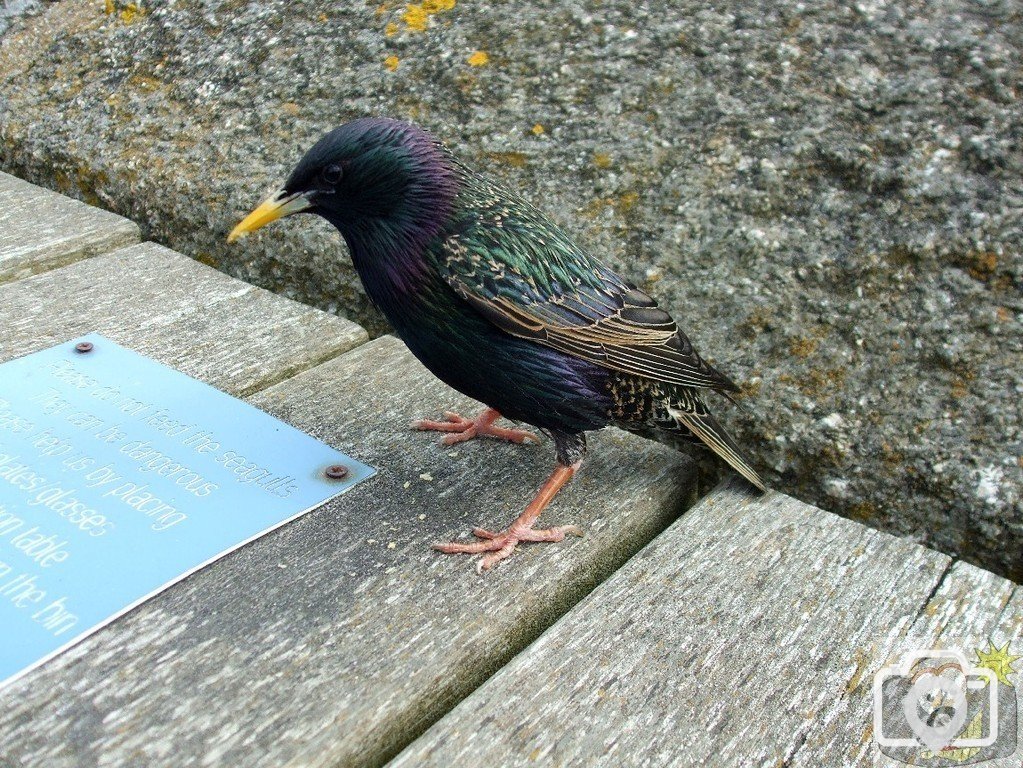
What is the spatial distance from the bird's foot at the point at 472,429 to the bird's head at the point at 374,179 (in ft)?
2.03

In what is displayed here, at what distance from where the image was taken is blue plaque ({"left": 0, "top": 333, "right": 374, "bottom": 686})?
1.80 m

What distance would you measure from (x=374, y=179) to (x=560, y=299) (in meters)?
0.54

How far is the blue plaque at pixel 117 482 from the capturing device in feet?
5.89

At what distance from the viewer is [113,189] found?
3480 mm

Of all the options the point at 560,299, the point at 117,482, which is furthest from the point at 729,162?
the point at 117,482

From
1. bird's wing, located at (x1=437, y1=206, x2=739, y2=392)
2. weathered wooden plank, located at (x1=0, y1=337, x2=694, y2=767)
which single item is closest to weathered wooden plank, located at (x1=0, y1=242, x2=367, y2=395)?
weathered wooden plank, located at (x1=0, y1=337, x2=694, y2=767)

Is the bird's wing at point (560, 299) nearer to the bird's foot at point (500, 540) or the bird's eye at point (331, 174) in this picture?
the bird's eye at point (331, 174)

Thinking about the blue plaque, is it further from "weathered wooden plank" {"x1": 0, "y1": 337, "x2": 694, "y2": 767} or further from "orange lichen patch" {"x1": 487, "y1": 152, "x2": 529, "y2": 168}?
"orange lichen patch" {"x1": 487, "y1": 152, "x2": 529, "y2": 168}

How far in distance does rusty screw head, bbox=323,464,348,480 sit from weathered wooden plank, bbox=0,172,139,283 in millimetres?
1618

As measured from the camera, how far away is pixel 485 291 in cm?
207

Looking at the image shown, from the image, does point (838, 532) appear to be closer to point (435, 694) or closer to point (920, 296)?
point (920, 296)

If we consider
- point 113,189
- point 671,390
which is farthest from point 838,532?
point 113,189

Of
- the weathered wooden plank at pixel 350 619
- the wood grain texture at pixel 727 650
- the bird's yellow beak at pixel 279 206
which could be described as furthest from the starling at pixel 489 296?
the wood grain texture at pixel 727 650

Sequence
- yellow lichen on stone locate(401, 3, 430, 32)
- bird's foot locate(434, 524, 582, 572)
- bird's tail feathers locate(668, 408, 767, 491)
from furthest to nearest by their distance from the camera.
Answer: yellow lichen on stone locate(401, 3, 430, 32) → bird's tail feathers locate(668, 408, 767, 491) → bird's foot locate(434, 524, 582, 572)
